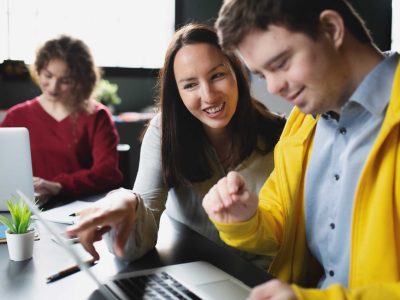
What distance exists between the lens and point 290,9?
0.94 m

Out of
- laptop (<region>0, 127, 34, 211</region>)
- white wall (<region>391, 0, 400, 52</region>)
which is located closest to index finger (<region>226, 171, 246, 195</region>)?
laptop (<region>0, 127, 34, 211</region>)

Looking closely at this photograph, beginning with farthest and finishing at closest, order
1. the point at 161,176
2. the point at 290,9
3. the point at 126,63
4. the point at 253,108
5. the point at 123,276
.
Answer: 1. the point at 126,63
2. the point at 253,108
3. the point at 161,176
4. the point at 123,276
5. the point at 290,9

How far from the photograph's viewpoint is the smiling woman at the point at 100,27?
4.32m

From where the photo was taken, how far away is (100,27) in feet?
15.4

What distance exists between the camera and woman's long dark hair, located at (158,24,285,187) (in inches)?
63.4

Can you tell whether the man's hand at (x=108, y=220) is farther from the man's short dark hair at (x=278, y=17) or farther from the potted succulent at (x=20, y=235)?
the man's short dark hair at (x=278, y=17)

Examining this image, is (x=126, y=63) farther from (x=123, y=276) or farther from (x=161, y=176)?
(x=123, y=276)

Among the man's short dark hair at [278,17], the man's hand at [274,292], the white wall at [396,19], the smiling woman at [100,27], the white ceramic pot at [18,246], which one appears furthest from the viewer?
the white wall at [396,19]

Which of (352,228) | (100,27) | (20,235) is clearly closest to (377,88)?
(352,228)

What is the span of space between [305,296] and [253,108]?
1033 millimetres

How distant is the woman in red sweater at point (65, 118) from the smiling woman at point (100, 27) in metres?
1.62

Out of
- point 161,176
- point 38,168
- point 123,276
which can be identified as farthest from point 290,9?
point 38,168

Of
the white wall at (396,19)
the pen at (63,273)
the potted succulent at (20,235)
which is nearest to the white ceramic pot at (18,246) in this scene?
the potted succulent at (20,235)

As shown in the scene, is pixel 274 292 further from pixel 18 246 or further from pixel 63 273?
pixel 18 246
